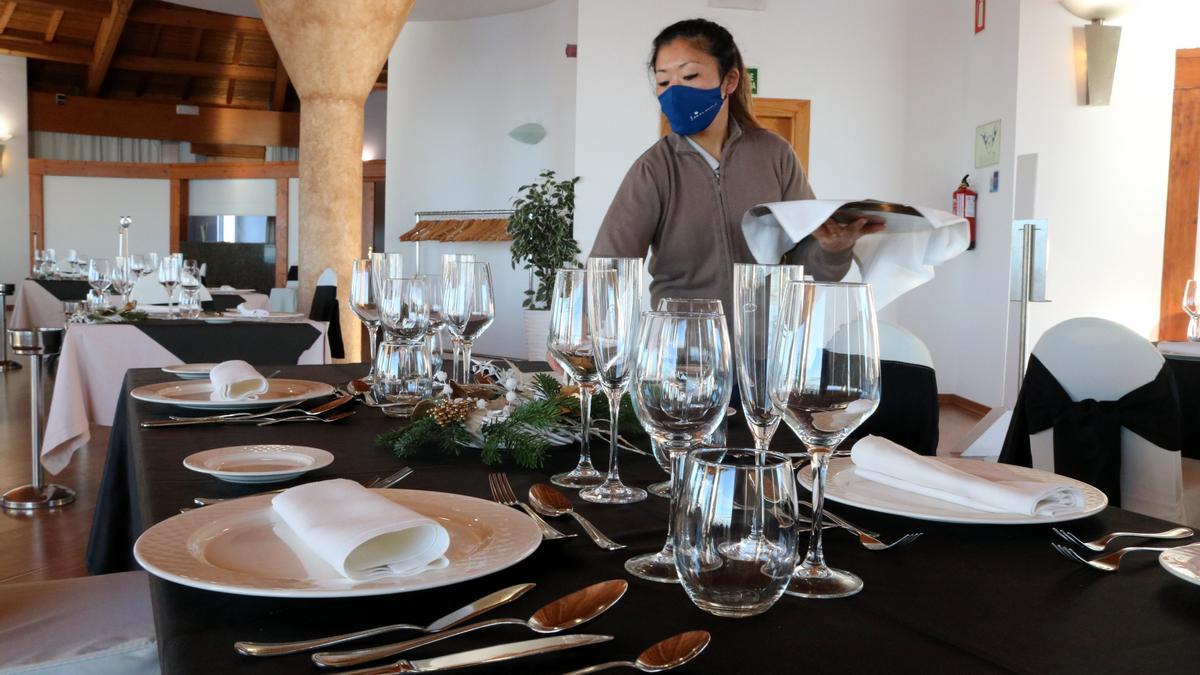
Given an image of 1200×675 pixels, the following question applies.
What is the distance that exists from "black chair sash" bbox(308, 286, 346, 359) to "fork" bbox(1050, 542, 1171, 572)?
196 inches

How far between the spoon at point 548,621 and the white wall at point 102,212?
578 inches

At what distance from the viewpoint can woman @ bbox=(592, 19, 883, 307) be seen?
2377mm

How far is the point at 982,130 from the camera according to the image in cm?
648

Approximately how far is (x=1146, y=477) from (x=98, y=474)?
163 inches

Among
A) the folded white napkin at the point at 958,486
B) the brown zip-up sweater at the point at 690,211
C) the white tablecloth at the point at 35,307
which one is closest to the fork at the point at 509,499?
the folded white napkin at the point at 958,486

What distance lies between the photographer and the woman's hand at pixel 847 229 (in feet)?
5.78

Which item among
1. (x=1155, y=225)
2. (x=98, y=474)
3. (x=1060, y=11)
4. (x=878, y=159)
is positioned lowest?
(x=98, y=474)

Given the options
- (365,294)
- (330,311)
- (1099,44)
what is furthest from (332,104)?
(365,294)

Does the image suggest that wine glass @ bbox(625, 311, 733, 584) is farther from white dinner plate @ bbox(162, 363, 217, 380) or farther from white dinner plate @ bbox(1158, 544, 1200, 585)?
white dinner plate @ bbox(162, 363, 217, 380)

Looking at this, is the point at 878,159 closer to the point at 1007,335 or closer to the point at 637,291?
the point at 1007,335

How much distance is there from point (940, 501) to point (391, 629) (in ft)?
2.02

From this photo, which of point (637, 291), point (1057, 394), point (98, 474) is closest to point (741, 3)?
point (98, 474)

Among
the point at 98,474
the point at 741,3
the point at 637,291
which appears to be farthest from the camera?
the point at 741,3

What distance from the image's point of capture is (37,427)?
3779 millimetres
